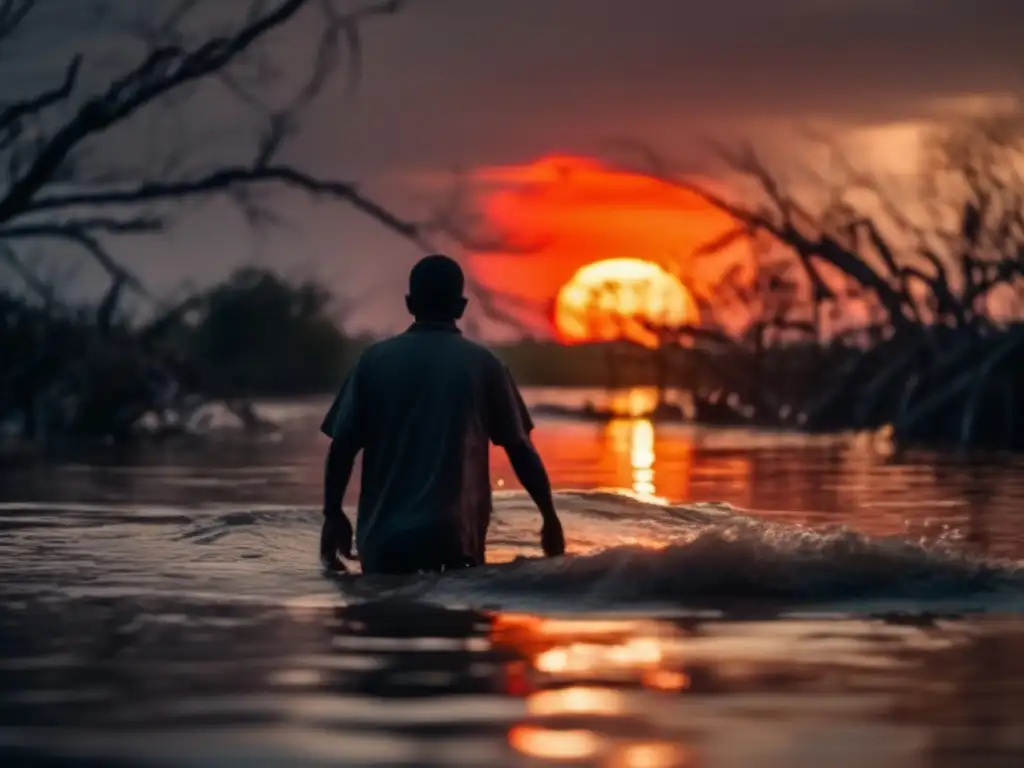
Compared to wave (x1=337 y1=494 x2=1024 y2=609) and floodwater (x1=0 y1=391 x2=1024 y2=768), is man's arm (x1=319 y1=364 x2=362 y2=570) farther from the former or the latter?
wave (x1=337 y1=494 x2=1024 y2=609)

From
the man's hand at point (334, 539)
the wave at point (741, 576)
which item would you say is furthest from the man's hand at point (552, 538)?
the man's hand at point (334, 539)

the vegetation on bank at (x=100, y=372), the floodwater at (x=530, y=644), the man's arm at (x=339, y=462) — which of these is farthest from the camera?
the vegetation on bank at (x=100, y=372)

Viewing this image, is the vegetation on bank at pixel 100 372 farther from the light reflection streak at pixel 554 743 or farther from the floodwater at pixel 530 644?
the light reflection streak at pixel 554 743

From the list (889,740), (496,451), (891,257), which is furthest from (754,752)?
(891,257)

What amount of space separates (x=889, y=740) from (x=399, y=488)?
453cm

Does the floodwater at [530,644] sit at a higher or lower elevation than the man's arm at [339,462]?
lower

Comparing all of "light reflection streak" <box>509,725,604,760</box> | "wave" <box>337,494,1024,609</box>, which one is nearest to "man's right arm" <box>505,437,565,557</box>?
"wave" <box>337,494,1024,609</box>

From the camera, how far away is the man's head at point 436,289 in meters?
11.2

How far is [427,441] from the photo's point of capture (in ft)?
36.1

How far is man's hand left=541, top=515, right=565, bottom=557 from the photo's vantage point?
1119cm

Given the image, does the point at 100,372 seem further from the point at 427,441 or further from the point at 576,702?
the point at 576,702

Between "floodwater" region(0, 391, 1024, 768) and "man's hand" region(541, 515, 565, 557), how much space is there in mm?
283

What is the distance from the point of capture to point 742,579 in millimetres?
10484

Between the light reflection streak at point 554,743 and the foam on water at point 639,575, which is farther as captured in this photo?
the foam on water at point 639,575
